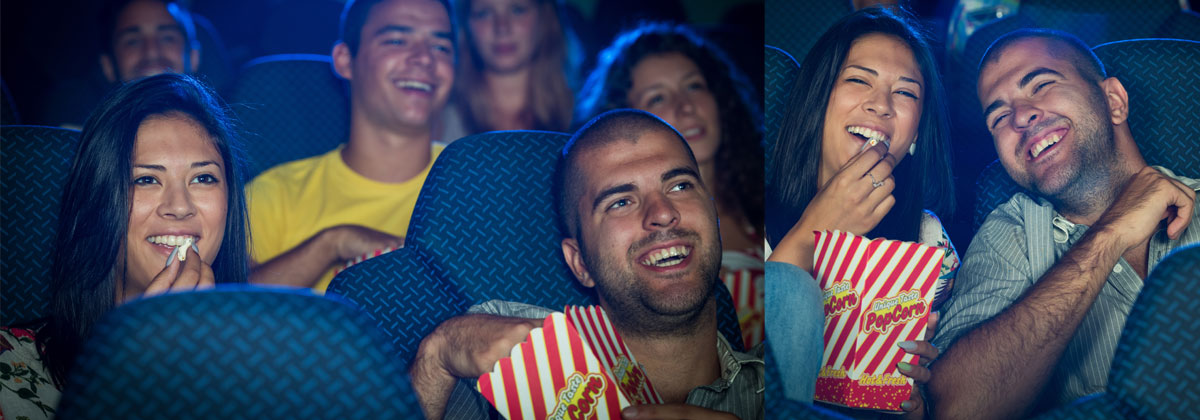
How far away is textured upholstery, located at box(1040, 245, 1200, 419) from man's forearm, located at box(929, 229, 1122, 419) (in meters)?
0.11

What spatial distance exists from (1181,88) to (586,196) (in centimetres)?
158

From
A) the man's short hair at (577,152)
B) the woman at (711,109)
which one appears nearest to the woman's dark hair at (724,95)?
the woman at (711,109)

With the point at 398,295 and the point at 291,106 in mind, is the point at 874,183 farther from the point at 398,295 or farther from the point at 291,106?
the point at 291,106

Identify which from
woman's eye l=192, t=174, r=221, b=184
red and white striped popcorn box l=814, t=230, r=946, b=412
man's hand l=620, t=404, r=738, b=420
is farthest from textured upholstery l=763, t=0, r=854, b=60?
woman's eye l=192, t=174, r=221, b=184

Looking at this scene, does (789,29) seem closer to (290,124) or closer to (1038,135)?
(1038,135)

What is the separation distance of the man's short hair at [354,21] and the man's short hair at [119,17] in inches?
16.5

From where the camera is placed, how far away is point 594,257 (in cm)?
256

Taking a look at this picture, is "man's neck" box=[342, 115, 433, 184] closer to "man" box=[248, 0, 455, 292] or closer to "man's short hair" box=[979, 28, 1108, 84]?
"man" box=[248, 0, 455, 292]

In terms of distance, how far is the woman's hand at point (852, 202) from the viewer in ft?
8.03

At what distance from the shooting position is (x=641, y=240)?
2531 millimetres

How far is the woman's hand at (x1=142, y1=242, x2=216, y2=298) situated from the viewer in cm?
234

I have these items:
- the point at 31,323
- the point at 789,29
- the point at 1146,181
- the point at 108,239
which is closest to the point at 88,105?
the point at 108,239

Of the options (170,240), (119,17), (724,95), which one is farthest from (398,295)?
(724,95)

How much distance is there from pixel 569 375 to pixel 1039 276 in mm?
1232
